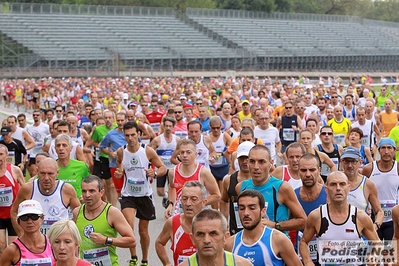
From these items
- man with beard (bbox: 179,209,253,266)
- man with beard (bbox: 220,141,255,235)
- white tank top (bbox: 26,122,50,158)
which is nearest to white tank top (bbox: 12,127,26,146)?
white tank top (bbox: 26,122,50,158)

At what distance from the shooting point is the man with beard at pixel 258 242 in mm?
5184

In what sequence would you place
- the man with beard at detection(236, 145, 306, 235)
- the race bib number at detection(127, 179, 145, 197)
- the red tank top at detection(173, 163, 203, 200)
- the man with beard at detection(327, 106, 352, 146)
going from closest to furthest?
the man with beard at detection(236, 145, 306, 235) → the red tank top at detection(173, 163, 203, 200) → the race bib number at detection(127, 179, 145, 197) → the man with beard at detection(327, 106, 352, 146)

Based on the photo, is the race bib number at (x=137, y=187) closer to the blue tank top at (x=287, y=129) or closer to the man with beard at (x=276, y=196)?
the man with beard at (x=276, y=196)

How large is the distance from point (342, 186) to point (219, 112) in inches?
417

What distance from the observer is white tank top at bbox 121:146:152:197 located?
968 centimetres

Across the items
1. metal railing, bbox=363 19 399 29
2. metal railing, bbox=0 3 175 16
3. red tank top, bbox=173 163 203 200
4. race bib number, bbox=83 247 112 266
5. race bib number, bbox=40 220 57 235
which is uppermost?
red tank top, bbox=173 163 203 200

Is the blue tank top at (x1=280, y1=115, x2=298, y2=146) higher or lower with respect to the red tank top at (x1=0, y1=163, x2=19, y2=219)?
lower

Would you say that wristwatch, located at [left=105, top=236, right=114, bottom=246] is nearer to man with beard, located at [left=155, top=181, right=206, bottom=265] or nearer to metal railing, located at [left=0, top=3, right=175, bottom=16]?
man with beard, located at [left=155, top=181, right=206, bottom=265]

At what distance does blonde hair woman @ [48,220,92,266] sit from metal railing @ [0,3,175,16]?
202ft

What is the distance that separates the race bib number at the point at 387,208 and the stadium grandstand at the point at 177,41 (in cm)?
4506

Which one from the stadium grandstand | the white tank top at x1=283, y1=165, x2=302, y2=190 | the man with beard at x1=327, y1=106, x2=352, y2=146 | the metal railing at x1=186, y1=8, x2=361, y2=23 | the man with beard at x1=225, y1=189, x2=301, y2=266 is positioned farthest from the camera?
the metal railing at x1=186, y1=8, x2=361, y2=23

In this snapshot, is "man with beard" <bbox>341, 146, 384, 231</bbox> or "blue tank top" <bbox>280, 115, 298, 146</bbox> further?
"blue tank top" <bbox>280, 115, 298, 146</bbox>

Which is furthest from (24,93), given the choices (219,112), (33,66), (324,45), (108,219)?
(324,45)

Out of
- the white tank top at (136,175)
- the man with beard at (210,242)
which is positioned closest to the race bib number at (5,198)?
the white tank top at (136,175)
